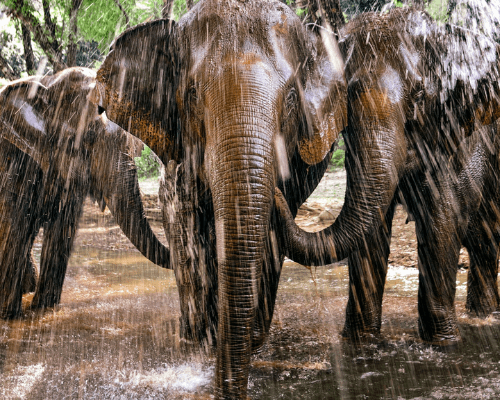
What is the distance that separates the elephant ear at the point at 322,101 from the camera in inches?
156

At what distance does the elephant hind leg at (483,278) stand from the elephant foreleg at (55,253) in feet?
14.7

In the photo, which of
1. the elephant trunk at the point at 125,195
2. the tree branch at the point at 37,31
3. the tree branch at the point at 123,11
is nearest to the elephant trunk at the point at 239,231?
the elephant trunk at the point at 125,195

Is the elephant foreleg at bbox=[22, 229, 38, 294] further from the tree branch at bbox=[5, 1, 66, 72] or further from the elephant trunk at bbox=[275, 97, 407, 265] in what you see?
the tree branch at bbox=[5, 1, 66, 72]

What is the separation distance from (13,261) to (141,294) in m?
1.75

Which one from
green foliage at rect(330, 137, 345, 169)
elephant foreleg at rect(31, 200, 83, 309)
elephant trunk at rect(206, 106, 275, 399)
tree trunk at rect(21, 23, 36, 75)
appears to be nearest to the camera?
elephant trunk at rect(206, 106, 275, 399)

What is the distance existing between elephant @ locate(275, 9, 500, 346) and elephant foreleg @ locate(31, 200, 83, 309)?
324 centimetres

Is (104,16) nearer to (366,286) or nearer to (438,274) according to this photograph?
(366,286)

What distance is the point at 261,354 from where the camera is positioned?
436cm

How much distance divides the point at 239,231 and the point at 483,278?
3908mm

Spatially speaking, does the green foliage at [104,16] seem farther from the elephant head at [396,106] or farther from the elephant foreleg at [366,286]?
the elephant foreleg at [366,286]

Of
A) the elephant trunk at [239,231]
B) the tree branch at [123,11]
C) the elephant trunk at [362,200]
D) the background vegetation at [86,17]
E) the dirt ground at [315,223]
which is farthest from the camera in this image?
the tree branch at [123,11]

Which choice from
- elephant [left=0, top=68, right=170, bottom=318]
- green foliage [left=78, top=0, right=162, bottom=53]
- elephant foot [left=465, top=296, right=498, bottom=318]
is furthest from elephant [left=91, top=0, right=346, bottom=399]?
green foliage [left=78, top=0, right=162, bottom=53]

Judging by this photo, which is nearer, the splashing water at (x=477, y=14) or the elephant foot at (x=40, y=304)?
the elephant foot at (x=40, y=304)

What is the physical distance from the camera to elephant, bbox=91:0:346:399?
2.99 metres
